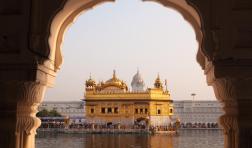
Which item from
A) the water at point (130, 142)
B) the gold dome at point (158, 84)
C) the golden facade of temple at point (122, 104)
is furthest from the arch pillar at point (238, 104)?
the gold dome at point (158, 84)

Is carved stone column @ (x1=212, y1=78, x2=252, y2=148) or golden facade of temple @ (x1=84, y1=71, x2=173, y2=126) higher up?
golden facade of temple @ (x1=84, y1=71, x2=173, y2=126)

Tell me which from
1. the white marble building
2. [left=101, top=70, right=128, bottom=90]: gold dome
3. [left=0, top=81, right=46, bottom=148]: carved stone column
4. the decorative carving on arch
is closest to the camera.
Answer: [left=0, top=81, right=46, bottom=148]: carved stone column

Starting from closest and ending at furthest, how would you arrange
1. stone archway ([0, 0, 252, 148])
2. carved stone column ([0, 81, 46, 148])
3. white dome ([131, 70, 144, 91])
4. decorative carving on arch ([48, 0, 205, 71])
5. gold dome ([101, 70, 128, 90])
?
stone archway ([0, 0, 252, 148])
carved stone column ([0, 81, 46, 148])
decorative carving on arch ([48, 0, 205, 71])
gold dome ([101, 70, 128, 90])
white dome ([131, 70, 144, 91])

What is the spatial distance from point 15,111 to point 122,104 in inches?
1727

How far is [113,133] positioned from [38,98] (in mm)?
40577

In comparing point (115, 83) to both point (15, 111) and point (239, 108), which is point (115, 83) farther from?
point (239, 108)

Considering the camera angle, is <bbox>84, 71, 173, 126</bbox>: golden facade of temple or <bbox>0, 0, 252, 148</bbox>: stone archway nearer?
<bbox>0, 0, 252, 148</bbox>: stone archway

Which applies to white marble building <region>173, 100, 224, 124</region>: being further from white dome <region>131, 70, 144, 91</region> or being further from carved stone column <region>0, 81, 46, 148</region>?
carved stone column <region>0, 81, 46, 148</region>

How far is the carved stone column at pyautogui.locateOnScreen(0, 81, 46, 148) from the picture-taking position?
12.2 ft

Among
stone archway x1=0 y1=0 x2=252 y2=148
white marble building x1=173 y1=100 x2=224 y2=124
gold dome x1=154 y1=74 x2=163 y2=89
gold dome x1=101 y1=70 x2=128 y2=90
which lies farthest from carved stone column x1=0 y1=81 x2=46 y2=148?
white marble building x1=173 y1=100 x2=224 y2=124

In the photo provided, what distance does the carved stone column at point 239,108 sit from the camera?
11.7ft

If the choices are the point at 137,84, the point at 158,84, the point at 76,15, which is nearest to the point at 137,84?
the point at 137,84

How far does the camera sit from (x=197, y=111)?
69312 millimetres

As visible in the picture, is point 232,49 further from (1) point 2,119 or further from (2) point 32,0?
(1) point 2,119
